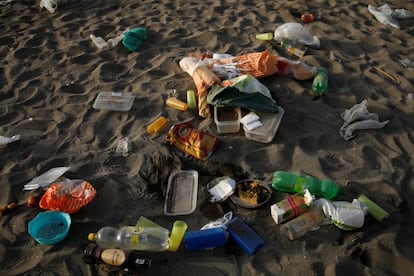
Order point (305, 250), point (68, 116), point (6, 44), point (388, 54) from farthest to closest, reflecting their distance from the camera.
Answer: point (6, 44) → point (388, 54) → point (68, 116) → point (305, 250)

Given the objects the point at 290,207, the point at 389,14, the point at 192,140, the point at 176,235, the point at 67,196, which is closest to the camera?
the point at 176,235

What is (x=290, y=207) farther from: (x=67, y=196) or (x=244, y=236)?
(x=67, y=196)

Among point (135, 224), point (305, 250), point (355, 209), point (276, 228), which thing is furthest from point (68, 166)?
point (355, 209)

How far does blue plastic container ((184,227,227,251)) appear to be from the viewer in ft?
7.74

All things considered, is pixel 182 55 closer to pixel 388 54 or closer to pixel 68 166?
pixel 68 166

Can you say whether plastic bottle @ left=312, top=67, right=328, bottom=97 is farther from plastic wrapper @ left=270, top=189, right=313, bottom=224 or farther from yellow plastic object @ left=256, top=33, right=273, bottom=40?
plastic wrapper @ left=270, top=189, right=313, bottom=224

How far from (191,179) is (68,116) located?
165cm

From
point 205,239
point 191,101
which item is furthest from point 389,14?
point 205,239

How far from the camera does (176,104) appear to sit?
11.8ft

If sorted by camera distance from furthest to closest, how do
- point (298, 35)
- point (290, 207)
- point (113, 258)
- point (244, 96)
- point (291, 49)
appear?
1. point (298, 35)
2. point (291, 49)
3. point (244, 96)
4. point (290, 207)
5. point (113, 258)

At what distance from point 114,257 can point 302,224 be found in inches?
53.4

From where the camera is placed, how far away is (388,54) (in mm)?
4383

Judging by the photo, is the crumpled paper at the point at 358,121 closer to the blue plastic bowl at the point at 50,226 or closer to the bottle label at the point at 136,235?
the bottle label at the point at 136,235

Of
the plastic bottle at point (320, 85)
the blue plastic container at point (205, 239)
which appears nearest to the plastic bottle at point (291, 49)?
the plastic bottle at point (320, 85)
